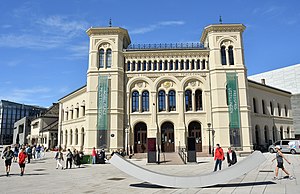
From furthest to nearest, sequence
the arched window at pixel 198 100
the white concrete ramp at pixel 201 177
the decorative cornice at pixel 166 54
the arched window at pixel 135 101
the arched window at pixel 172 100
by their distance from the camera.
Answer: the decorative cornice at pixel 166 54, the arched window at pixel 135 101, the arched window at pixel 172 100, the arched window at pixel 198 100, the white concrete ramp at pixel 201 177

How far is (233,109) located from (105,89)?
1716 centimetres

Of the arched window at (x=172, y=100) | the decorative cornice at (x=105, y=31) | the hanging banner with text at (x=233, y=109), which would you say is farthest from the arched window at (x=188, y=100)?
the decorative cornice at (x=105, y=31)

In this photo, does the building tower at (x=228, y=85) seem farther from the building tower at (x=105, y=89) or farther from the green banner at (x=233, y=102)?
the building tower at (x=105, y=89)

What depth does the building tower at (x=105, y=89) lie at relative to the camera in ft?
106

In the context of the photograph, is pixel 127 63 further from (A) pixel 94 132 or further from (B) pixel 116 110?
(A) pixel 94 132

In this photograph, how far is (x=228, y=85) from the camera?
108 ft

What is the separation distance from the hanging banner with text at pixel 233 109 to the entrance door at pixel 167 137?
770cm

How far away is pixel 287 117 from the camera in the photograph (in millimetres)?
44750

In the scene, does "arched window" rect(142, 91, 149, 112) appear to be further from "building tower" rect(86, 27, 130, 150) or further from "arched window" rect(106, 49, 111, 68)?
"arched window" rect(106, 49, 111, 68)

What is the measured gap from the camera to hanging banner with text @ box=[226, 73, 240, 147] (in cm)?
3144

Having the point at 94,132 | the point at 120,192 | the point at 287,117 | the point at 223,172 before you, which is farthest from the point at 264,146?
the point at 120,192

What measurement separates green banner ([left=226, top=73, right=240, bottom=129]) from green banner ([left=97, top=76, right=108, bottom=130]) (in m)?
16.3

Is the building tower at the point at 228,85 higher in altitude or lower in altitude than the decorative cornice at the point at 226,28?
lower

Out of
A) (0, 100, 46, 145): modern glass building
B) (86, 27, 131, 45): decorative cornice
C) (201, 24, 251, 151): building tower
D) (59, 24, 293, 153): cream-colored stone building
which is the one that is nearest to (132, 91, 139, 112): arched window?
(59, 24, 293, 153): cream-colored stone building
